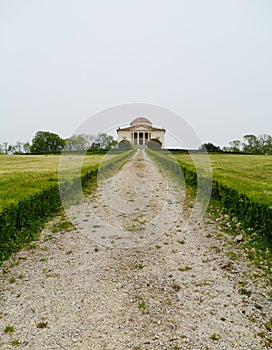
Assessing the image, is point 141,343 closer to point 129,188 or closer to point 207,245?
point 207,245

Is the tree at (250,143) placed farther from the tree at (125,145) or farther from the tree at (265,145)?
the tree at (125,145)

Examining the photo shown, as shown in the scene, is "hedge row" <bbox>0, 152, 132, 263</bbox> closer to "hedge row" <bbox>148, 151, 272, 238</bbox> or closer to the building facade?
"hedge row" <bbox>148, 151, 272, 238</bbox>

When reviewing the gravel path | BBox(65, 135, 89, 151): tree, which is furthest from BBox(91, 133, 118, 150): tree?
the gravel path

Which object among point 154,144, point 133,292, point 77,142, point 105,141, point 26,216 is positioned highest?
point 154,144

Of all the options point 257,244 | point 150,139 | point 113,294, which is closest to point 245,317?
point 113,294

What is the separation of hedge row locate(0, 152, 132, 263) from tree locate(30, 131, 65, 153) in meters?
62.0

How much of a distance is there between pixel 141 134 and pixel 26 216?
49957mm

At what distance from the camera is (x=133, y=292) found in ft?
13.8

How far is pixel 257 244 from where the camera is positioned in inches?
216

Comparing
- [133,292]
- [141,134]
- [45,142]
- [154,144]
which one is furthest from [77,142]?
[45,142]

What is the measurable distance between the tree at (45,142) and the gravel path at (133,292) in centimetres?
6487

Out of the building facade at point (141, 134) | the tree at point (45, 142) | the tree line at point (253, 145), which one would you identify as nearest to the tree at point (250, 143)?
the tree line at point (253, 145)

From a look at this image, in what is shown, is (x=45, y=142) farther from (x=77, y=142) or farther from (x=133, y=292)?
(x=133, y=292)

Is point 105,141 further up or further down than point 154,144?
further down
